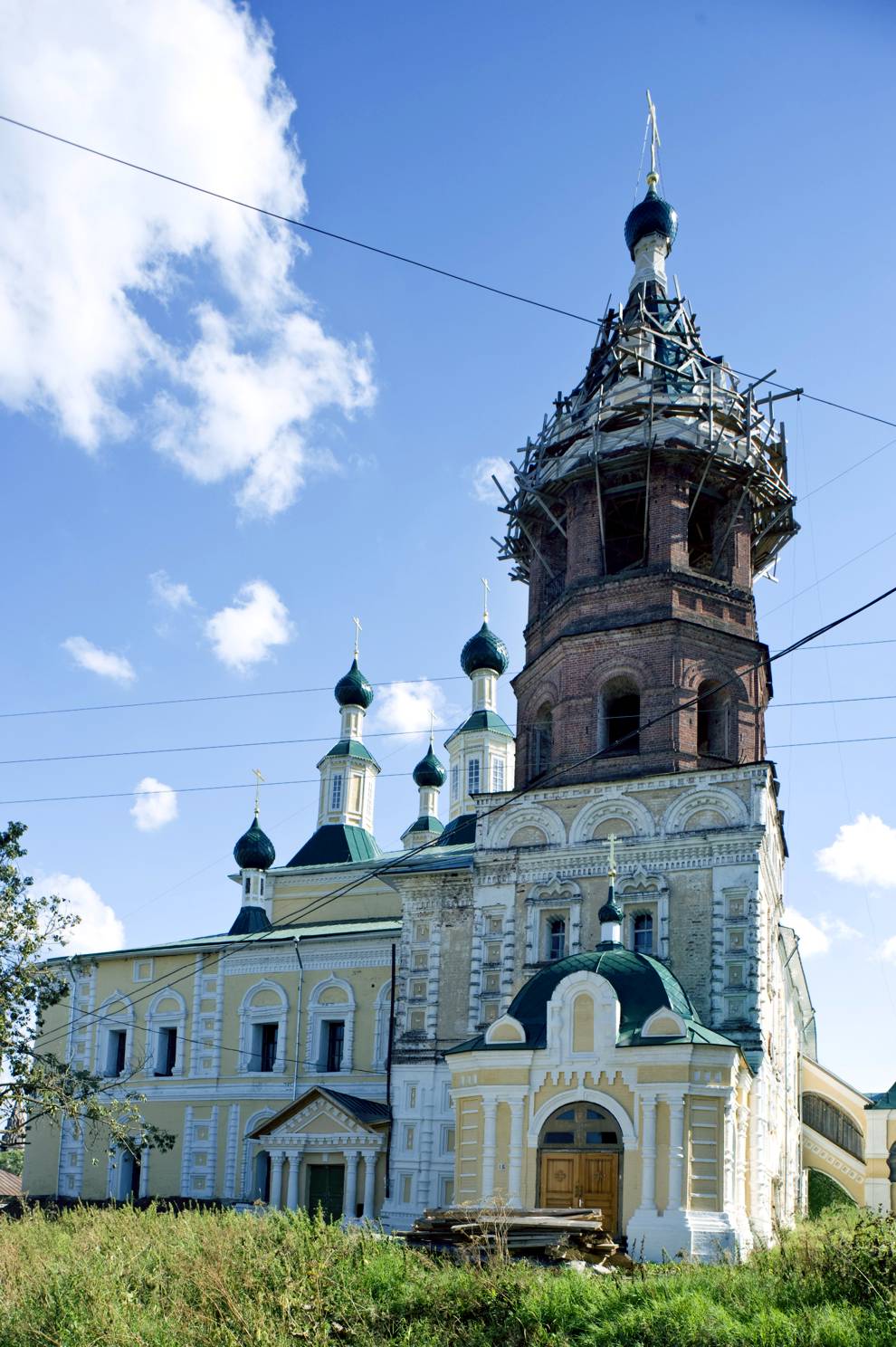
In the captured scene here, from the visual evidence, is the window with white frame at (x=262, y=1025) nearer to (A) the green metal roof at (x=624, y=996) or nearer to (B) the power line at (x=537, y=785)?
(B) the power line at (x=537, y=785)

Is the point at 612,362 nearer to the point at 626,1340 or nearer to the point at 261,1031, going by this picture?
the point at 261,1031

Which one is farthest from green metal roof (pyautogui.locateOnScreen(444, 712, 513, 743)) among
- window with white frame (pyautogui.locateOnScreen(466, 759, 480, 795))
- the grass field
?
the grass field

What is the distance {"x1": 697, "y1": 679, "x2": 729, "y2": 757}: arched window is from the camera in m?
24.8

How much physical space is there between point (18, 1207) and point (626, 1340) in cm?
2474

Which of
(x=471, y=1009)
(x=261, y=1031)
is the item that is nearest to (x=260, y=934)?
(x=261, y=1031)

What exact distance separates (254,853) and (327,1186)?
13469mm

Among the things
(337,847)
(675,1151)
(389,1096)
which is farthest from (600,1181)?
(337,847)

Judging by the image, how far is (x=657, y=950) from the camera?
75.6 feet

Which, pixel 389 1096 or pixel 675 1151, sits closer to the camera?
pixel 675 1151

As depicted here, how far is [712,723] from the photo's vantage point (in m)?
25.3

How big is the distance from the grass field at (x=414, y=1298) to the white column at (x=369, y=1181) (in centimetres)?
1221

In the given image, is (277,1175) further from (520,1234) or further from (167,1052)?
(520,1234)

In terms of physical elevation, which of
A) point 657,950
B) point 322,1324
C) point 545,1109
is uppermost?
point 657,950

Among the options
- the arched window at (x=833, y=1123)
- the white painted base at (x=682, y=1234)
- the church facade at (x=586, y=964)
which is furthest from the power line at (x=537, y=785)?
the arched window at (x=833, y=1123)
